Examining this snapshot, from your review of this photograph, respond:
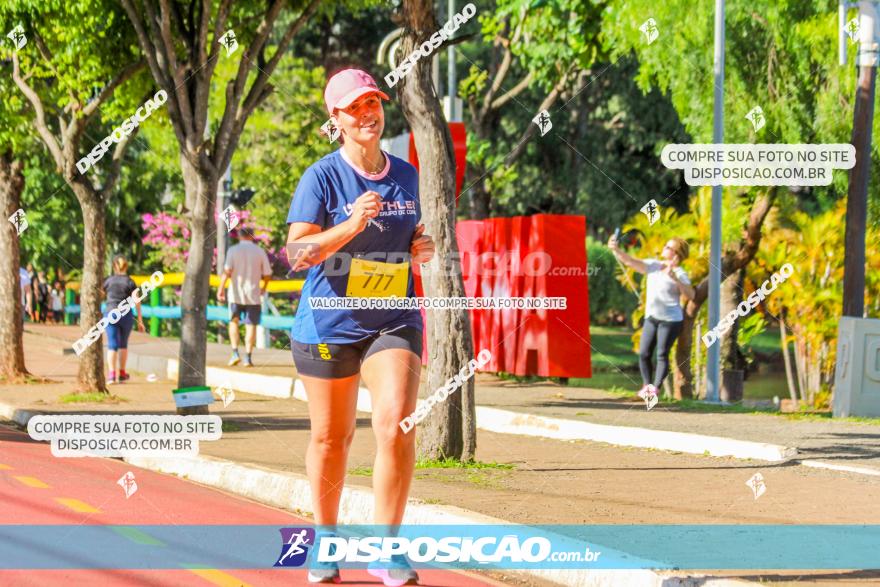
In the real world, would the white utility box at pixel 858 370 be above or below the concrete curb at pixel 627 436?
above

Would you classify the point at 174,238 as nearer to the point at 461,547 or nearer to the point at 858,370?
the point at 858,370

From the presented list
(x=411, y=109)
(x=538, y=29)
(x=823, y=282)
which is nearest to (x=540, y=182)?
(x=538, y=29)

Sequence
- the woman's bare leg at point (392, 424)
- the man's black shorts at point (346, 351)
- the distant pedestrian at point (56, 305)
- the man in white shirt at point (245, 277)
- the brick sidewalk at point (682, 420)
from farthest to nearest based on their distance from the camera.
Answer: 1. the distant pedestrian at point (56, 305)
2. the man in white shirt at point (245, 277)
3. the brick sidewalk at point (682, 420)
4. the man's black shorts at point (346, 351)
5. the woman's bare leg at point (392, 424)

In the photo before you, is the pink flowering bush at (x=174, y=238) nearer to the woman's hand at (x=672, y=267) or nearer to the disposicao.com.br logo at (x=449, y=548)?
the woman's hand at (x=672, y=267)

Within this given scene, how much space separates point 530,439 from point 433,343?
3.11 metres

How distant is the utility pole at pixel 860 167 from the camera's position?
646 inches

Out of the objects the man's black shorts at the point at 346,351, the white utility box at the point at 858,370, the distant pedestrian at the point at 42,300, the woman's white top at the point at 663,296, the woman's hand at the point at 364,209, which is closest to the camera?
the woman's hand at the point at 364,209

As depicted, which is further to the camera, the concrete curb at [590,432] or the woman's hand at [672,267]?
the woman's hand at [672,267]

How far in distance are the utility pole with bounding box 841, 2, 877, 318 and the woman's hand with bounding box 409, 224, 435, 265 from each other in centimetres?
1064

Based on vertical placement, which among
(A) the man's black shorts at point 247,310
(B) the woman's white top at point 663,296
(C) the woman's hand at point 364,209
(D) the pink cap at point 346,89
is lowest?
(A) the man's black shorts at point 247,310

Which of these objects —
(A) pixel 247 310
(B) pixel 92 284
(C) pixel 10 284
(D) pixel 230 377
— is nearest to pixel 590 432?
(B) pixel 92 284

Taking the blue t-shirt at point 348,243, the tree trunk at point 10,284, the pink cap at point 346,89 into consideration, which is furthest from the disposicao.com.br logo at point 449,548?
the tree trunk at point 10,284

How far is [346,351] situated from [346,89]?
1.20 m

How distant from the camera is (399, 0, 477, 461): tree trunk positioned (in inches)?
438
